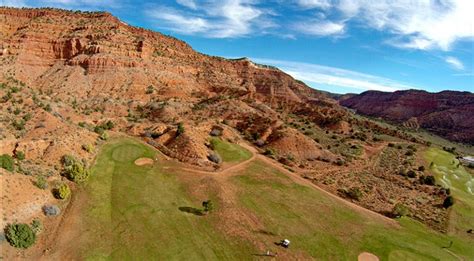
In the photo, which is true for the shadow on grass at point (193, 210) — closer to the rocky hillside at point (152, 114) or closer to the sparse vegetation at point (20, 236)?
the rocky hillside at point (152, 114)

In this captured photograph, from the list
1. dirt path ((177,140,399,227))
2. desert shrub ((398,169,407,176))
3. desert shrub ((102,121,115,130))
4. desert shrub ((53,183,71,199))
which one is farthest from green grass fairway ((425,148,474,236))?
desert shrub ((102,121,115,130))

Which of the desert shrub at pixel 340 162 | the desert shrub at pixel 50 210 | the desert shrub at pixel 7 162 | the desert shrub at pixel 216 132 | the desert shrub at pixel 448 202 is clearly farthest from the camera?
the desert shrub at pixel 340 162

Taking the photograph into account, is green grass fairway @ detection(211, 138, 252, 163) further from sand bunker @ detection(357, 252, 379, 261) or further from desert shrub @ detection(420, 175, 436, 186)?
desert shrub @ detection(420, 175, 436, 186)

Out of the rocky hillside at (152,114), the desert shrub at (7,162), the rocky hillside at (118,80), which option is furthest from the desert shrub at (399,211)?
the desert shrub at (7,162)

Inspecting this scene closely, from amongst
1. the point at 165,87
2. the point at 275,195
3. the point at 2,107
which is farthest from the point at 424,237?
the point at 165,87

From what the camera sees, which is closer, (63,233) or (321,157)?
(63,233)

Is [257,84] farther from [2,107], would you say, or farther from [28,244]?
[28,244]

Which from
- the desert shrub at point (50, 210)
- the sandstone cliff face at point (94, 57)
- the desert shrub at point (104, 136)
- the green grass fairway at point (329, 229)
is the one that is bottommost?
the desert shrub at point (50, 210)

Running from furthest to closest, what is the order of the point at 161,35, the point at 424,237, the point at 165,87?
the point at 161,35
the point at 165,87
the point at 424,237
